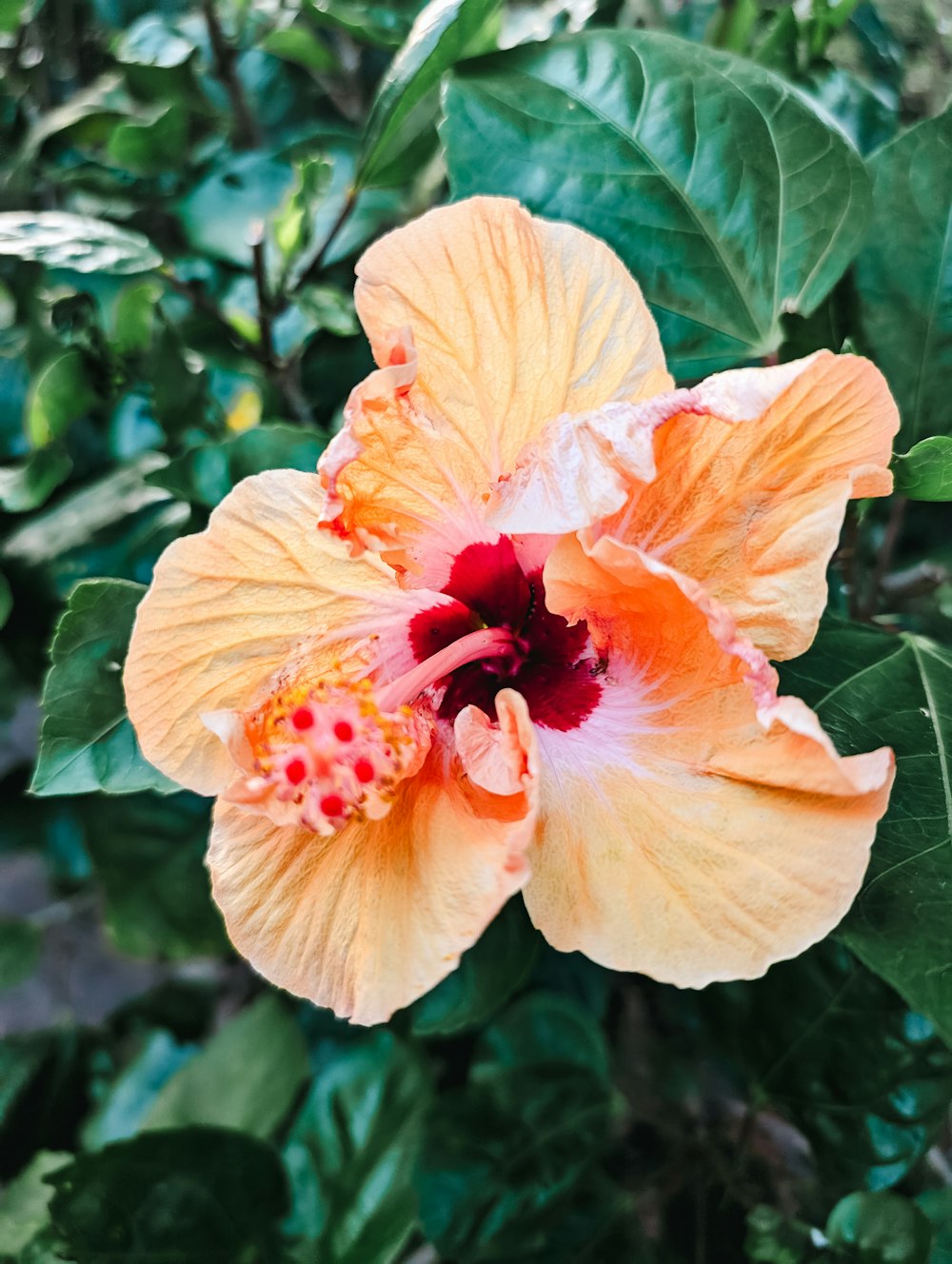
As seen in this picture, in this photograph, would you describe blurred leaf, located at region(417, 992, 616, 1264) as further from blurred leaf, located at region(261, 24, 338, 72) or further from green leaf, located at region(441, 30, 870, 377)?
blurred leaf, located at region(261, 24, 338, 72)

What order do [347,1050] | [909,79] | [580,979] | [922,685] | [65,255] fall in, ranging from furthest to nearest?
[909,79]
[580,979]
[347,1050]
[65,255]
[922,685]

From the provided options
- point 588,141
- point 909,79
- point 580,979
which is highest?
point 588,141

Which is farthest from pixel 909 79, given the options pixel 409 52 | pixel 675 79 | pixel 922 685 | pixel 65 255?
pixel 65 255

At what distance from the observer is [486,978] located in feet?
4.18

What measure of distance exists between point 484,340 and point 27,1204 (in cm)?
141

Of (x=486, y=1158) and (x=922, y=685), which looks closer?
(x=922, y=685)

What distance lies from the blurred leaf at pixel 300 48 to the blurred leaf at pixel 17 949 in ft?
5.58

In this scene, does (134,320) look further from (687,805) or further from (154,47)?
(687,805)

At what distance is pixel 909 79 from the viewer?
5.89 ft

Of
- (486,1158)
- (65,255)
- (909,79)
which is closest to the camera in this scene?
(65,255)

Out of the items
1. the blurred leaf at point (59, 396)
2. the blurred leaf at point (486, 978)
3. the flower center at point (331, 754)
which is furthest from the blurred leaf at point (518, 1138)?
the blurred leaf at point (59, 396)

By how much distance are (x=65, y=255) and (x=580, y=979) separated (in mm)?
1305

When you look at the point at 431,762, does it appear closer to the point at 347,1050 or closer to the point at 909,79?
the point at 347,1050

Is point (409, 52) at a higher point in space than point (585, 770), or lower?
higher
